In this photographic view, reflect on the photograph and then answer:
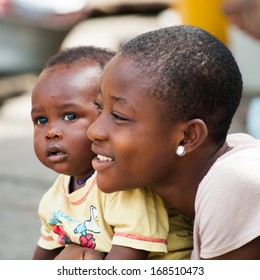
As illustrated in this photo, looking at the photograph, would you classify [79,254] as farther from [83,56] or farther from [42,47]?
[42,47]

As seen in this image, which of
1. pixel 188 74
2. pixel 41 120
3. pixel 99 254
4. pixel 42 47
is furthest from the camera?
pixel 42 47

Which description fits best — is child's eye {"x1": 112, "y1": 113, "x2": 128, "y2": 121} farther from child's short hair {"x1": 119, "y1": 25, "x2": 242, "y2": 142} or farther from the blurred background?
the blurred background

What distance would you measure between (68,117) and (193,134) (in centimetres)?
49

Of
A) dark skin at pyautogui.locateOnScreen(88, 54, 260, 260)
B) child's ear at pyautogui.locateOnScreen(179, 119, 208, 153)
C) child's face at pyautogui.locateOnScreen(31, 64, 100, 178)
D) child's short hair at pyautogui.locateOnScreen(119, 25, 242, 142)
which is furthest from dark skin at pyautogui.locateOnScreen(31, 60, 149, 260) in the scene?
child's ear at pyautogui.locateOnScreen(179, 119, 208, 153)

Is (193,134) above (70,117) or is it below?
above

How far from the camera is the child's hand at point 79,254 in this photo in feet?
Result: 8.57

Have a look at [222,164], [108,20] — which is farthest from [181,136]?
[108,20]

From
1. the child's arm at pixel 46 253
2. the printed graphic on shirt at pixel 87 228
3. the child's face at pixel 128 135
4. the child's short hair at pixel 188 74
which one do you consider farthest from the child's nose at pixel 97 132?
the child's arm at pixel 46 253

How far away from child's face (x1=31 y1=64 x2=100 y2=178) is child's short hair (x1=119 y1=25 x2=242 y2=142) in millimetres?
284

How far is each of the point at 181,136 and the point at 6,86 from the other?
686 centimetres

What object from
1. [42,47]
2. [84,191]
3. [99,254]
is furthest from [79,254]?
[42,47]

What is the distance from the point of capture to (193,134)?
2.42m

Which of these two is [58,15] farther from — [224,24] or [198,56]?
[198,56]
